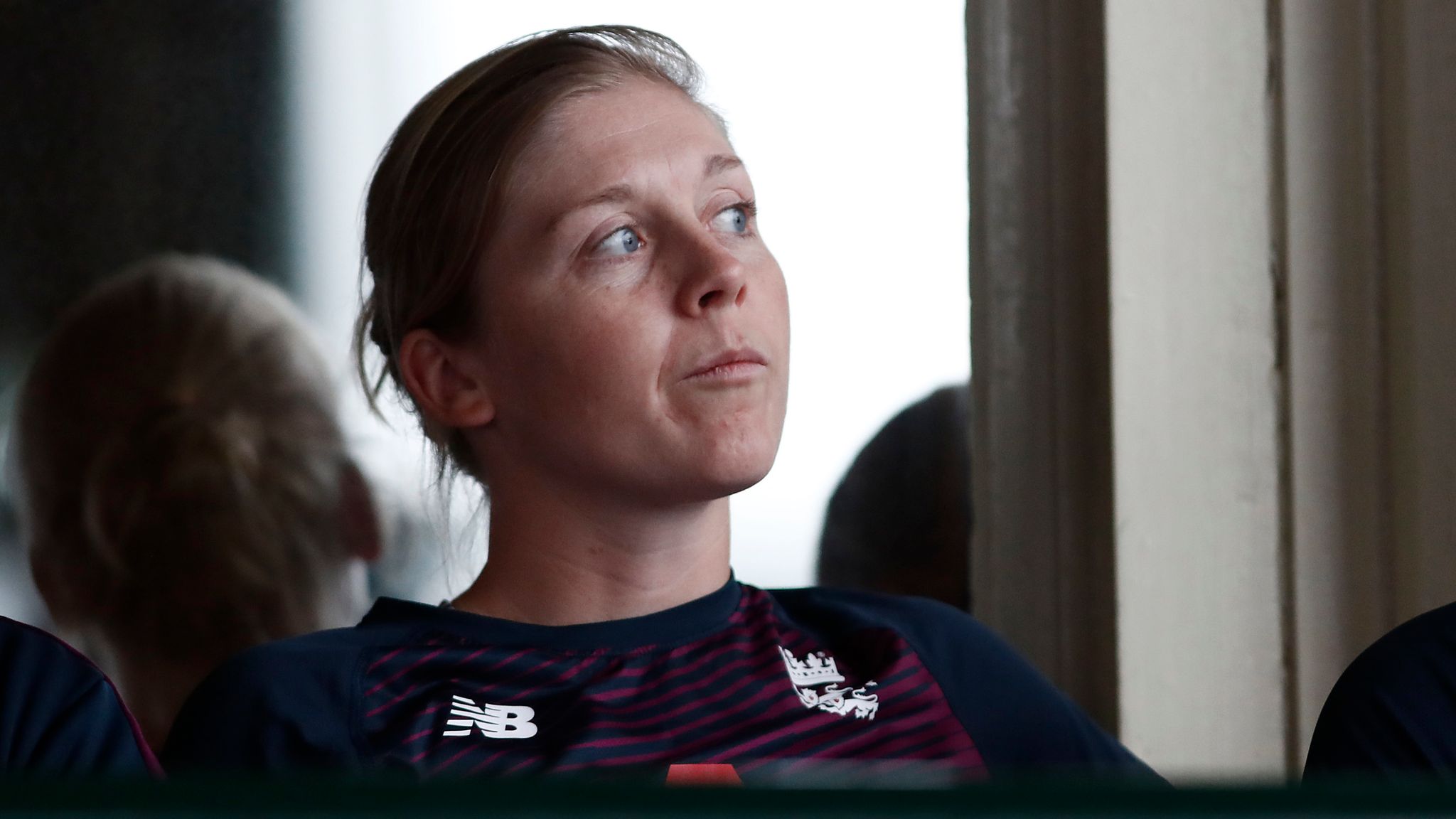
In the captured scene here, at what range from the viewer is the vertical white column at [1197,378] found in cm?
117

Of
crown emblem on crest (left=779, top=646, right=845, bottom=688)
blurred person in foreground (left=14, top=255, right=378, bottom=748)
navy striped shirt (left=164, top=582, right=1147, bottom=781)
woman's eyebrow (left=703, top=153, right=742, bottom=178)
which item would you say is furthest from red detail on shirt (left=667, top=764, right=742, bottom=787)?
blurred person in foreground (left=14, top=255, right=378, bottom=748)

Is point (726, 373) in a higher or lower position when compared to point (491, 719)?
higher

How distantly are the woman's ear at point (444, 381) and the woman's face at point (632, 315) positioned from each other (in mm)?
15

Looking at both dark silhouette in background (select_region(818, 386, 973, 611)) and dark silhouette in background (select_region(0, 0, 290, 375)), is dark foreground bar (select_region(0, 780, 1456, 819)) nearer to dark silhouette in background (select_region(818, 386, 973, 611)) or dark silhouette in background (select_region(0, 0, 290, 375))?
dark silhouette in background (select_region(818, 386, 973, 611))

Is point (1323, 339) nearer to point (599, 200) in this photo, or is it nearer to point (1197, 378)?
point (1197, 378)

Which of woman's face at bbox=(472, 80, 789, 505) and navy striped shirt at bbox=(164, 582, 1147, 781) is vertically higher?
woman's face at bbox=(472, 80, 789, 505)

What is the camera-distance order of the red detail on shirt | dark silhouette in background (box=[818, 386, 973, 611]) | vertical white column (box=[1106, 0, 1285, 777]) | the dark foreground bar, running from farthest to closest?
dark silhouette in background (box=[818, 386, 973, 611]) < vertical white column (box=[1106, 0, 1285, 777]) < the red detail on shirt < the dark foreground bar

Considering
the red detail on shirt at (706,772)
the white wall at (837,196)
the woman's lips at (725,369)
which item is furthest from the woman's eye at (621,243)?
the red detail on shirt at (706,772)

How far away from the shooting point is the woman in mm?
880

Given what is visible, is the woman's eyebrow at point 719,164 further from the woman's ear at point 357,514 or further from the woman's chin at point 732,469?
the woman's ear at point 357,514

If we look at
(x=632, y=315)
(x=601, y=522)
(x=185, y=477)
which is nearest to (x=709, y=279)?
(x=632, y=315)

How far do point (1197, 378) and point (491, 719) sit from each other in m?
0.68

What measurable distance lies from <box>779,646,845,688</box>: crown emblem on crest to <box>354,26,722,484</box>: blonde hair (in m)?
0.30

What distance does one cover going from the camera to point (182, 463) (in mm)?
1451
